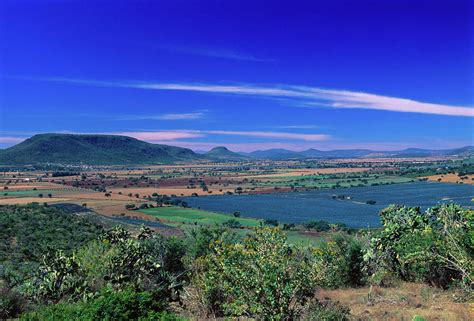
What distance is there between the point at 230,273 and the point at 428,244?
11.0 metres

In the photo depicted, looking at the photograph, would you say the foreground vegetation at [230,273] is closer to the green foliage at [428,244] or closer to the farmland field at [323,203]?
the green foliage at [428,244]

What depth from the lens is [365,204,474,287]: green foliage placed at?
12.9 meters

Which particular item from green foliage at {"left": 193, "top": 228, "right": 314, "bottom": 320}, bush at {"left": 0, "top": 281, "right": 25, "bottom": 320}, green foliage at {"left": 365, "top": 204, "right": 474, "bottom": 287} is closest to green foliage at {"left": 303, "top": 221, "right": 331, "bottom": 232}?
green foliage at {"left": 365, "top": 204, "right": 474, "bottom": 287}

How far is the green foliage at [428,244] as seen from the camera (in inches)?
508

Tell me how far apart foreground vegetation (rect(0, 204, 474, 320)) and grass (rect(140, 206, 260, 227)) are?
3767cm

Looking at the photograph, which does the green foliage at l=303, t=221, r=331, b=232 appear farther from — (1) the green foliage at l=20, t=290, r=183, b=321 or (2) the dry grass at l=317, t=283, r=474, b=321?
(1) the green foliage at l=20, t=290, r=183, b=321

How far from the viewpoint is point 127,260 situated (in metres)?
14.9

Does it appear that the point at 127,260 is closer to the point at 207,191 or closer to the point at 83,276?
the point at 83,276

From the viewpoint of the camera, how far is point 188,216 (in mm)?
66312

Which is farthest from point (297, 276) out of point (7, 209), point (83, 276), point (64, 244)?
point (7, 209)

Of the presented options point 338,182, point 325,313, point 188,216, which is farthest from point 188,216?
point 338,182

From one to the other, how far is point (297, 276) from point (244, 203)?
255ft

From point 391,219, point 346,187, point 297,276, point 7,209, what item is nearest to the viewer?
point 297,276

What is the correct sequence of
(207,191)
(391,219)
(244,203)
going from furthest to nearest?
1. (207,191)
2. (244,203)
3. (391,219)
